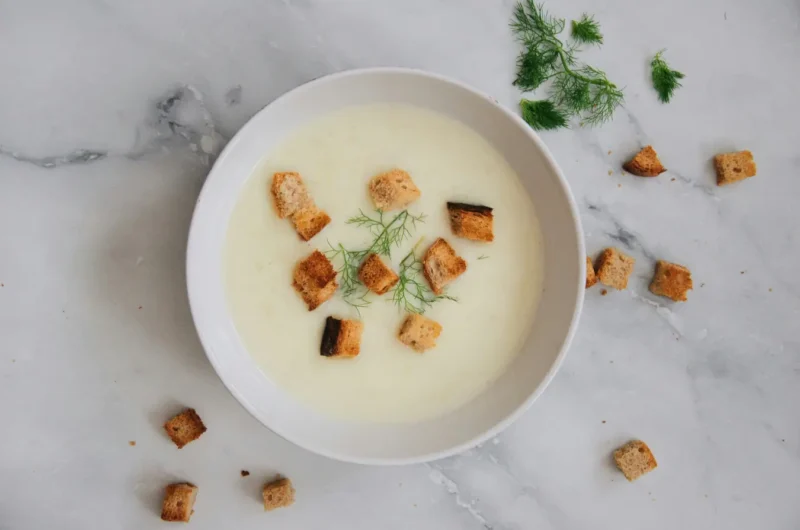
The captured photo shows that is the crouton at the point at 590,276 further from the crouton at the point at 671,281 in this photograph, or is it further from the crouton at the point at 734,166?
the crouton at the point at 734,166

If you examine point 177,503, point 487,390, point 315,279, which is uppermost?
point 315,279

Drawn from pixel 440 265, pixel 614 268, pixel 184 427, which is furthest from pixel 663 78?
pixel 184 427

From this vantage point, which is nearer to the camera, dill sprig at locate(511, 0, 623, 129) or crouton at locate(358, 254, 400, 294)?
crouton at locate(358, 254, 400, 294)

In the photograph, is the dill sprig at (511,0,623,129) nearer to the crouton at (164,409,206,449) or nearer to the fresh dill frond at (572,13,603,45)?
the fresh dill frond at (572,13,603,45)

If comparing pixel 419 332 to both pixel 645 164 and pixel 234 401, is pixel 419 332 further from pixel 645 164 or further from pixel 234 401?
pixel 645 164

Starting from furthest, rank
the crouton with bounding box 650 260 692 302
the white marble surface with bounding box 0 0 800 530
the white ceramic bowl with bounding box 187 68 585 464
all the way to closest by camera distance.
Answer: the crouton with bounding box 650 260 692 302 < the white marble surface with bounding box 0 0 800 530 < the white ceramic bowl with bounding box 187 68 585 464

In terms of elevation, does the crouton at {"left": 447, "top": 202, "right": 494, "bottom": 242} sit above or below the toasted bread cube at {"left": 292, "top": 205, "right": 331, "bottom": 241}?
above

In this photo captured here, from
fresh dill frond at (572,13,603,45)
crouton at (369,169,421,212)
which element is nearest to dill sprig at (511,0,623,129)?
fresh dill frond at (572,13,603,45)
